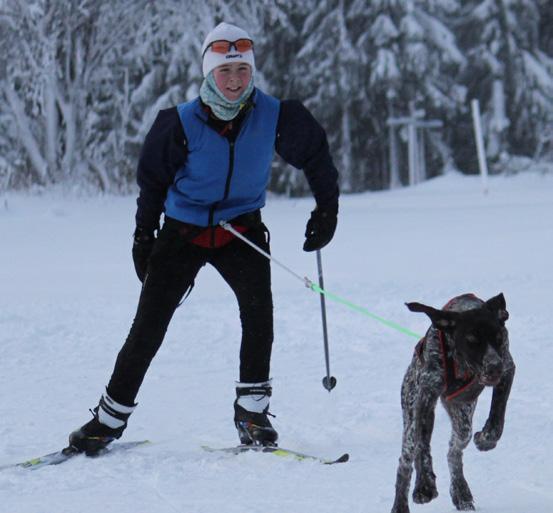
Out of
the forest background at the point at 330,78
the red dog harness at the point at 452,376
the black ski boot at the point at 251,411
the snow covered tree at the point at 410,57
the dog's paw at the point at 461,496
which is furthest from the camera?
the snow covered tree at the point at 410,57

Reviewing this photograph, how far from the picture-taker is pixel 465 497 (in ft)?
12.8

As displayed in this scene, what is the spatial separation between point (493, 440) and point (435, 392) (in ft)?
0.87

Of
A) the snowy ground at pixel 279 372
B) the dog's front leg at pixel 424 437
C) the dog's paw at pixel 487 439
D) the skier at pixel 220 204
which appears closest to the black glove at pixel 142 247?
the skier at pixel 220 204

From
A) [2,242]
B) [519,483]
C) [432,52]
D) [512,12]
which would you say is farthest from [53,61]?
[519,483]

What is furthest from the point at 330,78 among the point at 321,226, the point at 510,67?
the point at 321,226

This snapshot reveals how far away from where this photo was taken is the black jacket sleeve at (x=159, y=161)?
476 cm

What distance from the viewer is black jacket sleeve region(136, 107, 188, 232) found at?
15.6 feet

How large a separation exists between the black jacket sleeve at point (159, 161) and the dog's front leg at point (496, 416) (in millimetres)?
1916

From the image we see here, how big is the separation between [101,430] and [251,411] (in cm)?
73

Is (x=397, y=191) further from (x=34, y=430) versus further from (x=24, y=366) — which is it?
(x=34, y=430)

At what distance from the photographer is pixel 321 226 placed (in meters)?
5.07

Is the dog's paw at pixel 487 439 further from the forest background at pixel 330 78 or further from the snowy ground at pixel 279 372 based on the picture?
the forest background at pixel 330 78

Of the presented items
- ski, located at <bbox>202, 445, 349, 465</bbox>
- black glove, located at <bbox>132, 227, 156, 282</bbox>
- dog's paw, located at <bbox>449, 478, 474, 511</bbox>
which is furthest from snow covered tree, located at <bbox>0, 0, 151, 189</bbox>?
dog's paw, located at <bbox>449, 478, 474, 511</bbox>

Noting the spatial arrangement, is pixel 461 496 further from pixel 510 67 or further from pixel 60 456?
pixel 510 67
